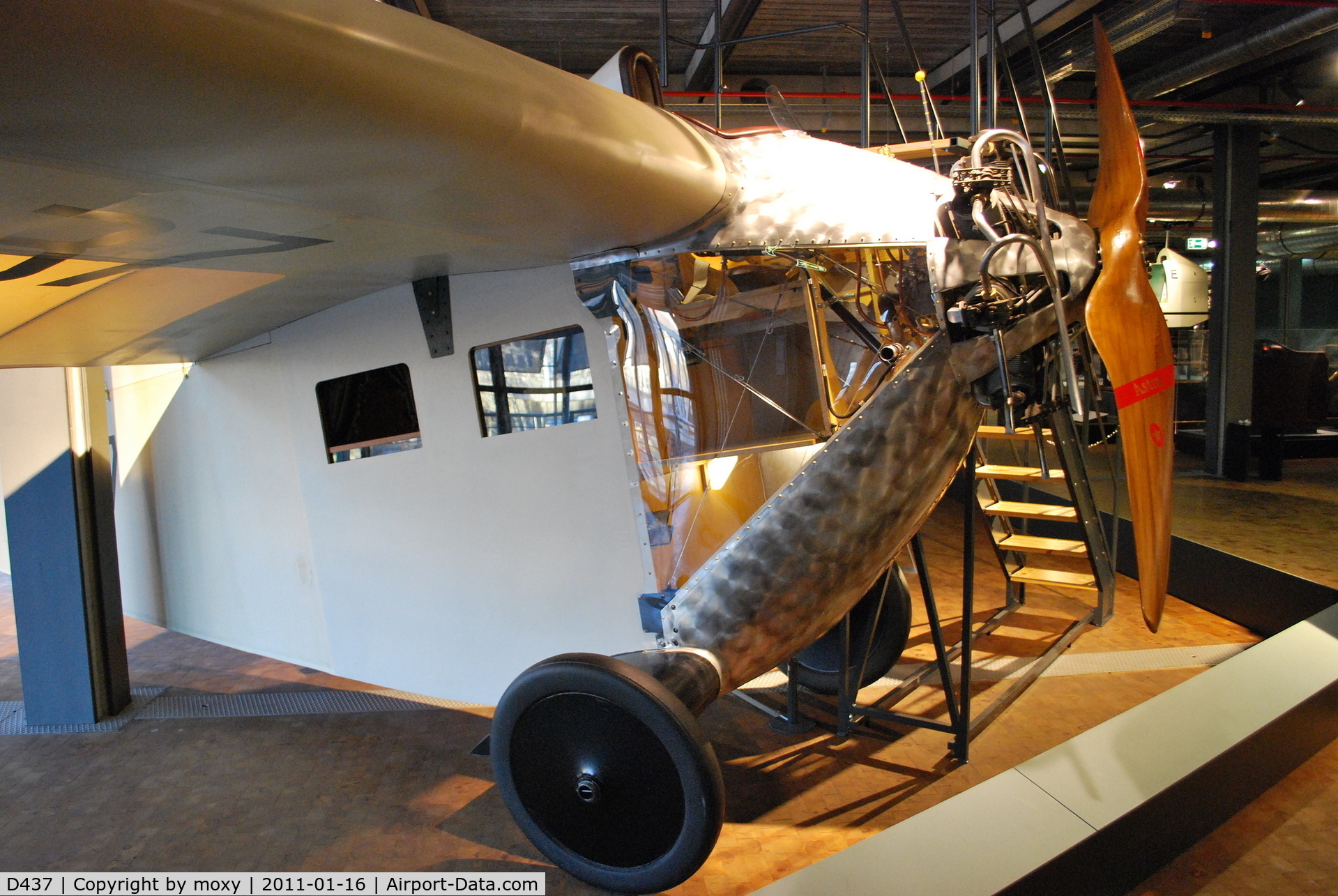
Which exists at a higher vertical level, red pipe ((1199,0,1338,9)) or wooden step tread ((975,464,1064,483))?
red pipe ((1199,0,1338,9))

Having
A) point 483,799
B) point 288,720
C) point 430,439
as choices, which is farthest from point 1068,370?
point 288,720

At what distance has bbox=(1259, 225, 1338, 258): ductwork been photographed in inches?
526

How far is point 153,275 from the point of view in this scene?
2.67 meters

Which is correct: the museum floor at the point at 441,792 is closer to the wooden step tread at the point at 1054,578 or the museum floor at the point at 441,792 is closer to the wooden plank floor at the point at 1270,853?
the wooden plank floor at the point at 1270,853

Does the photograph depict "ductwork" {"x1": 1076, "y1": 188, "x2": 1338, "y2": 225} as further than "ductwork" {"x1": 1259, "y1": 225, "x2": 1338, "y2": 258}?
No

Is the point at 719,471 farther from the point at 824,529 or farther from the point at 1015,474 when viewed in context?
the point at 1015,474

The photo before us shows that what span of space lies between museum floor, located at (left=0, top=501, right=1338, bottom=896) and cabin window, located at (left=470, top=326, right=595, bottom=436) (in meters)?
1.67

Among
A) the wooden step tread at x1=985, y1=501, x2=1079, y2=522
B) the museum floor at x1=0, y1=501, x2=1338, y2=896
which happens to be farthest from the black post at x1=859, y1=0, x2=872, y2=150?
the museum floor at x1=0, y1=501, x2=1338, y2=896

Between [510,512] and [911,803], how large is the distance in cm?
207

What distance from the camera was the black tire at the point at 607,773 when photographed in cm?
224

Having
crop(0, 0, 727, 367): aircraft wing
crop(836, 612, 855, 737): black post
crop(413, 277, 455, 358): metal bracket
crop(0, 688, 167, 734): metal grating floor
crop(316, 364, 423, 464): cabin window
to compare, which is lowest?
crop(0, 688, 167, 734): metal grating floor

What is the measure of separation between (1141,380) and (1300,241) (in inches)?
595

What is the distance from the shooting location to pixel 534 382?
10.3ft

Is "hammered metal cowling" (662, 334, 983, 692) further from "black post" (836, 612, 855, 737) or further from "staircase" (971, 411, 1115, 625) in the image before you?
"black post" (836, 612, 855, 737)
